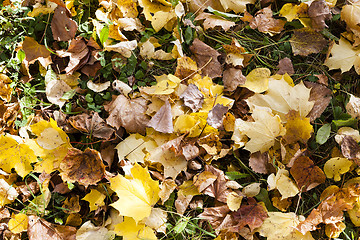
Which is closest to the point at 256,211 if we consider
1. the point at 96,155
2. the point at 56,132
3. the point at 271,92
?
the point at 271,92

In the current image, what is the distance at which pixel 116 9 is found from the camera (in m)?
1.83

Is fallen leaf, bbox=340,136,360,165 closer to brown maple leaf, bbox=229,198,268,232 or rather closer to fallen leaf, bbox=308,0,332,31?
brown maple leaf, bbox=229,198,268,232

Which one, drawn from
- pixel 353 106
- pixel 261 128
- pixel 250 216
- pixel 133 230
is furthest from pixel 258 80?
pixel 133 230

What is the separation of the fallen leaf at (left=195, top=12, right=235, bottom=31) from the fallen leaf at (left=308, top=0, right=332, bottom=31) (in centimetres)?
45

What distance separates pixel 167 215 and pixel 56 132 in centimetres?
74

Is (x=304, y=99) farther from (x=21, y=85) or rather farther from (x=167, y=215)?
(x=21, y=85)

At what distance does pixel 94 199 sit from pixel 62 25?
1030 mm

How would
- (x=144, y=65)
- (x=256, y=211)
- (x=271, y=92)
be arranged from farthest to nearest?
1. (x=144, y=65)
2. (x=271, y=92)
3. (x=256, y=211)

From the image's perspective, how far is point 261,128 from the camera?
159 centimetres

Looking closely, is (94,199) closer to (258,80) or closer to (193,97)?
(193,97)

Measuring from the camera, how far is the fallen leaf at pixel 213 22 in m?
1.77

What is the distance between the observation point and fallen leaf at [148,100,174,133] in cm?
160

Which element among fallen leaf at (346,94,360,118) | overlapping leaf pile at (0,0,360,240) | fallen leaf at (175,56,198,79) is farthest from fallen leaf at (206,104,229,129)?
fallen leaf at (346,94,360,118)

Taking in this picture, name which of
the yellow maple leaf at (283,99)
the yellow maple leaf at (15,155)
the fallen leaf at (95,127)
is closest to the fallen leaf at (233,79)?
the yellow maple leaf at (283,99)
